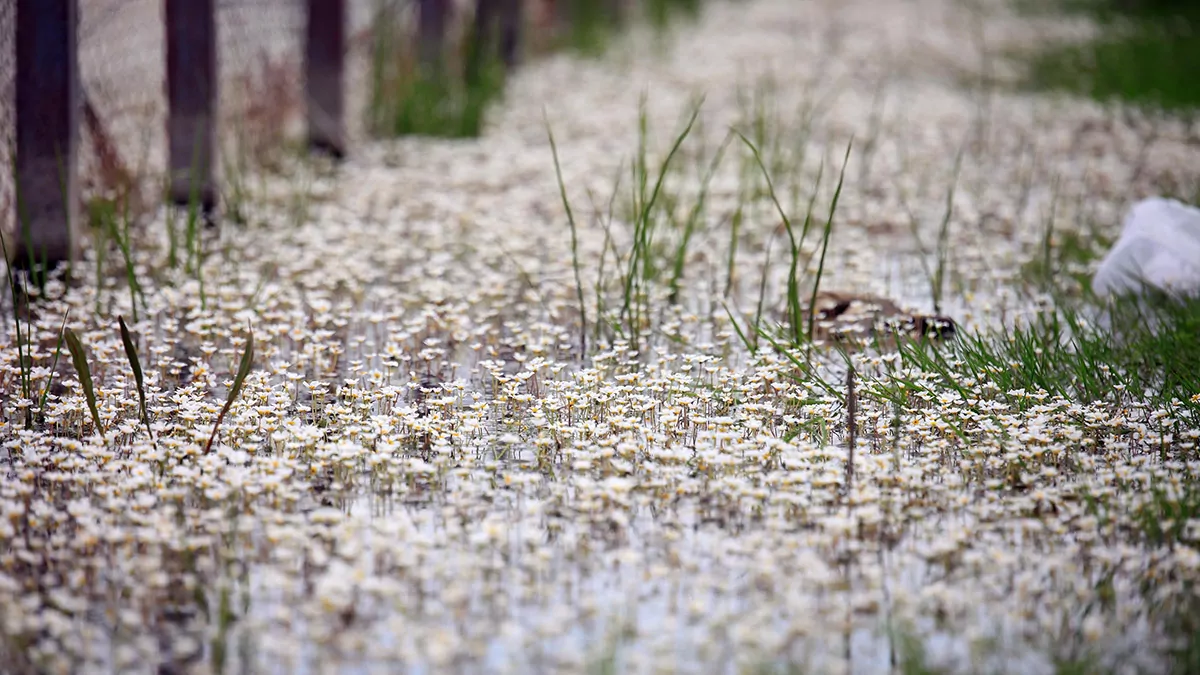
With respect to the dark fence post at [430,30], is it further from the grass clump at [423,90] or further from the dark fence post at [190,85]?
the dark fence post at [190,85]

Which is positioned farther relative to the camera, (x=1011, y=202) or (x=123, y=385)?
(x=1011, y=202)

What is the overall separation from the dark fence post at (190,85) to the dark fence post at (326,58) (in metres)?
1.19

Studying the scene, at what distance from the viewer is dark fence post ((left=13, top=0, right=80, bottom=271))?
11.4 feet

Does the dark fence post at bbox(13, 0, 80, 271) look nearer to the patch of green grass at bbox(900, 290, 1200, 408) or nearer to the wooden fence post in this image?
the patch of green grass at bbox(900, 290, 1200, 408)

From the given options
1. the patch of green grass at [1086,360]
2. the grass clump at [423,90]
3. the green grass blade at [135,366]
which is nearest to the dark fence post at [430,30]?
the grass clump at [423,90]

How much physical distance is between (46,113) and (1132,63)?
21.3ft

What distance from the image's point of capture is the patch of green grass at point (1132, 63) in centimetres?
682

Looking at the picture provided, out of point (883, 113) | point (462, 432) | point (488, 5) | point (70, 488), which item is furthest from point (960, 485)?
point (488, 5)

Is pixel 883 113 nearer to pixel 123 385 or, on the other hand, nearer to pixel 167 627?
pixel 123 385

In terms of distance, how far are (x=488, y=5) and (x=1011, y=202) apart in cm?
394

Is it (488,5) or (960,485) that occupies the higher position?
(488,5)

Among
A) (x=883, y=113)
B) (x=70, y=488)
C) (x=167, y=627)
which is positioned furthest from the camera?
(x=883, y=113)

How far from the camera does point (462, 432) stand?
8.57 ft

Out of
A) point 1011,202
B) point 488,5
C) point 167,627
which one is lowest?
point 167,627
